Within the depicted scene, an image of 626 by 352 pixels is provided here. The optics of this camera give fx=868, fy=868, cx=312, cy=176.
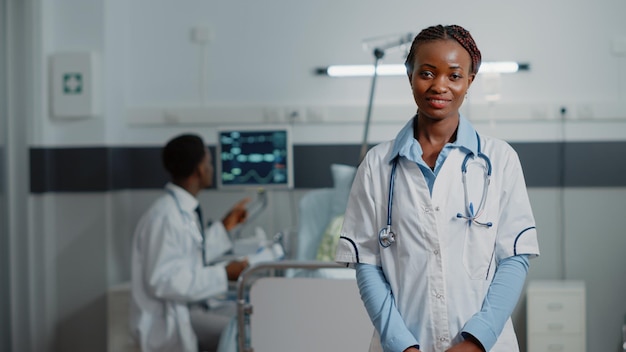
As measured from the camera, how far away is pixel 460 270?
1.75 meters

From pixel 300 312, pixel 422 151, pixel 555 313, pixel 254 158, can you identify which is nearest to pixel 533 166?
pixel 555 313

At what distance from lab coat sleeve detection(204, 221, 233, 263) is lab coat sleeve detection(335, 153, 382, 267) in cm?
240

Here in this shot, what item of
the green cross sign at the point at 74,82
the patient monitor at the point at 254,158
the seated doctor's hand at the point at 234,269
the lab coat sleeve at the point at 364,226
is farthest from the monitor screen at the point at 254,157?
the lab coat sleeve at the point at 364,226

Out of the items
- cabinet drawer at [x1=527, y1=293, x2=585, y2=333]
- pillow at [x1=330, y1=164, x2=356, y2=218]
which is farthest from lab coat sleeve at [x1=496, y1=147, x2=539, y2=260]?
cabinet drawer at [x1=527, y1=293, x2=585, y2=333]

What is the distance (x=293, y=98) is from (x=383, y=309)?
340 centimetres

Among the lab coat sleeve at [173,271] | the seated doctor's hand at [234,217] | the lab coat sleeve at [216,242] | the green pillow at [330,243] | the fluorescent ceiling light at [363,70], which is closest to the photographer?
the lab coat sleeve at [173,271]

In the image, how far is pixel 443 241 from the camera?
175 cm

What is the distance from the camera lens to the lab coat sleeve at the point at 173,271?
3613mm

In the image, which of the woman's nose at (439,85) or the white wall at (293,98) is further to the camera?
the white wall at (293,98)

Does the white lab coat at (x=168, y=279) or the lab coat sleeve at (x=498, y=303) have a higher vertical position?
the lab coat sleeve at (x=498, y=303)

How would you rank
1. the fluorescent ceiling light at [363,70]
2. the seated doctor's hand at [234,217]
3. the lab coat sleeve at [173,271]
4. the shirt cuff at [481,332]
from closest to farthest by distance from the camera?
the shirt cuff at [481,332]
the lab coat sleeve at [173,271]
the seated doctor's hand at [234,217]
the fluorescent ceiling light at [363,70]

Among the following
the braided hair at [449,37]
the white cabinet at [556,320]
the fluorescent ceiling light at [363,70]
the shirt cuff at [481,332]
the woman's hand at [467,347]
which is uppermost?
the fluorescent ceiling light at [363,70]

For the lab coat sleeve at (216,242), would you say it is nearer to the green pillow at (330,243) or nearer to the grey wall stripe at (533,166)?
the green pillow at (330,243)

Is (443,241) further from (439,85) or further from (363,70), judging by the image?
(363,70)
